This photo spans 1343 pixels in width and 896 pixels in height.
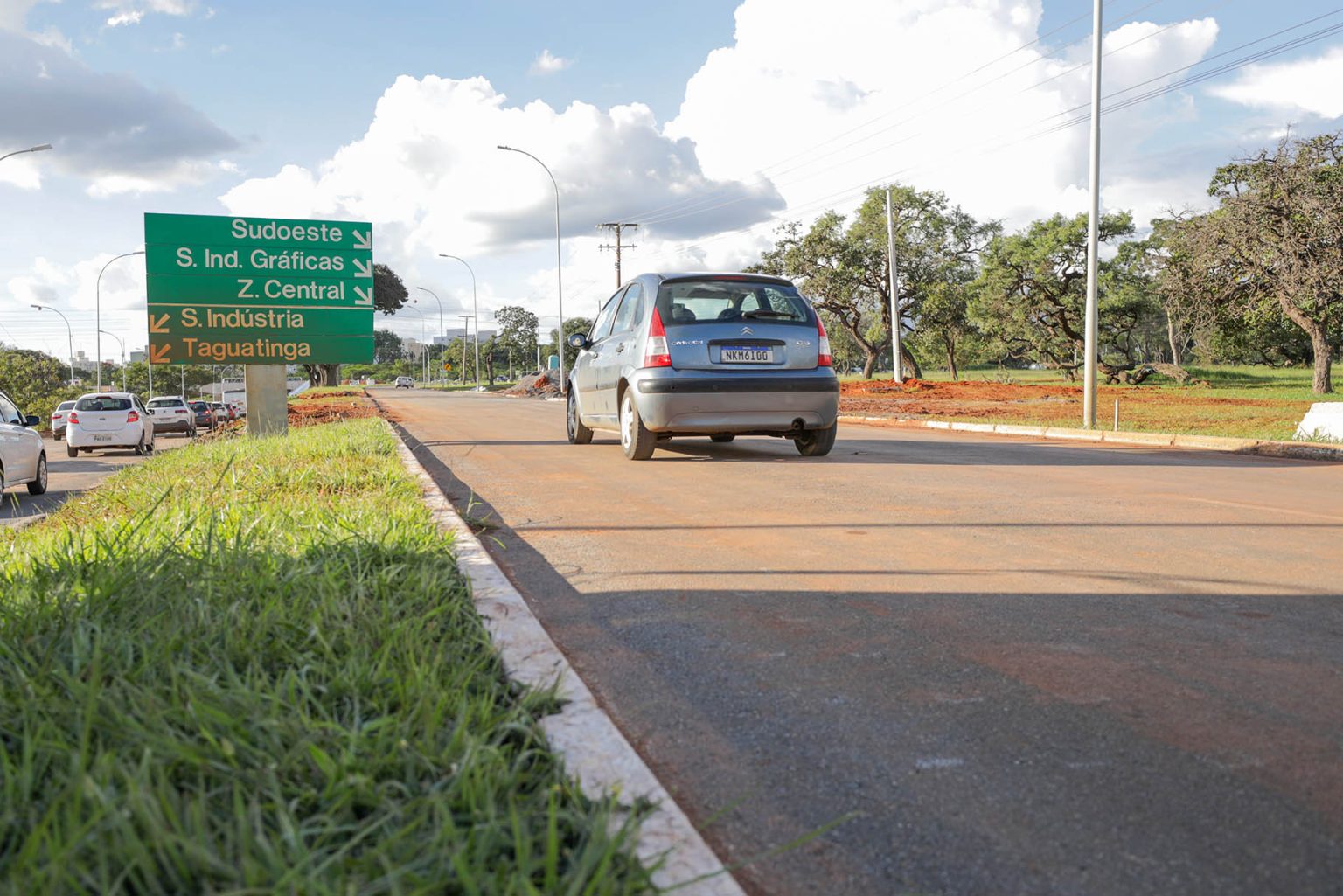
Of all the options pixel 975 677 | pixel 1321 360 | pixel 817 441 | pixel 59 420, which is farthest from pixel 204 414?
pixel 975 677

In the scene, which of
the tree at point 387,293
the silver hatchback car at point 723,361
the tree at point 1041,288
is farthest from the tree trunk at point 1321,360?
the tree at point 387,293

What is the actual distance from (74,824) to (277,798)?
0.35 m

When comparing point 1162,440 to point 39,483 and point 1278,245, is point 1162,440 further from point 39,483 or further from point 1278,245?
point 1278,245

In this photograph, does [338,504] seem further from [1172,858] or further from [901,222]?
[901,222]

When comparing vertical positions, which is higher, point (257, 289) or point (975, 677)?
point (257, 289)

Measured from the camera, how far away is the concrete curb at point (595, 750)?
6.34 ft

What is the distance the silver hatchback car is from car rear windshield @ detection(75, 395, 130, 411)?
16262 mm

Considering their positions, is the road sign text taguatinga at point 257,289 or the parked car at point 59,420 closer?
the road sign text taguatinga at point 257,289

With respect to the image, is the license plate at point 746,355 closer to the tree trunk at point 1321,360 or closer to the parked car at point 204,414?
the tree trunk at point 1321,360

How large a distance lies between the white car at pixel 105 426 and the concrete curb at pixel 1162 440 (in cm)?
1586

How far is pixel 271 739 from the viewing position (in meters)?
2.31

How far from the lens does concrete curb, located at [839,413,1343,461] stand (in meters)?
11.2

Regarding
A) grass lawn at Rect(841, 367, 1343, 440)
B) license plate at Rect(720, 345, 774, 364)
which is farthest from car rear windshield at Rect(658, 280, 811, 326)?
grass lawn at Rect(841, 367, 1343, 440)

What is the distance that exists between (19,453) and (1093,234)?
49.6ft
